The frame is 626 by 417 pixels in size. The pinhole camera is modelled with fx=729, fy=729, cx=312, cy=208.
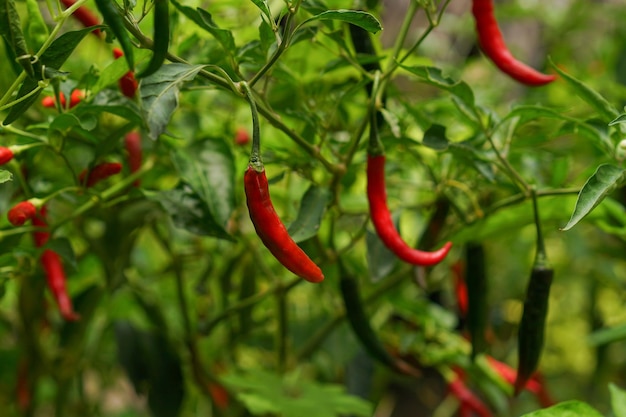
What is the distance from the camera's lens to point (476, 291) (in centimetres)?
91

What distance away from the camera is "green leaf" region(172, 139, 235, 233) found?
2.37ft

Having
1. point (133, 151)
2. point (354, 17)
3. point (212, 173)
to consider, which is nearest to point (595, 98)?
point (354, 17)

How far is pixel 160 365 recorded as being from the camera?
109 cm

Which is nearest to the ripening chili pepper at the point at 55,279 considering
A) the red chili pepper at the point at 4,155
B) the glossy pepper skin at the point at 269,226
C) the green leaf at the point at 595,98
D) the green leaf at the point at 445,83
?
the red chili pepper at the point at 4,155

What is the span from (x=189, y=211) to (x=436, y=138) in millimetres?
257

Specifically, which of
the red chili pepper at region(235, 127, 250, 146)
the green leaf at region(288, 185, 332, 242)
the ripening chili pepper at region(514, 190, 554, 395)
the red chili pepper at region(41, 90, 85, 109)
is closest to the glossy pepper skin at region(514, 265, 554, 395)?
the ripening chili pepper at region(514, 190, 554, 395)

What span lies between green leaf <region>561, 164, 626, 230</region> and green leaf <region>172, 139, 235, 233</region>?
0.33m

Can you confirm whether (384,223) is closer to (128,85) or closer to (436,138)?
(436,138)

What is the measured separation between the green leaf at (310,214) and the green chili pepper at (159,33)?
0.26m

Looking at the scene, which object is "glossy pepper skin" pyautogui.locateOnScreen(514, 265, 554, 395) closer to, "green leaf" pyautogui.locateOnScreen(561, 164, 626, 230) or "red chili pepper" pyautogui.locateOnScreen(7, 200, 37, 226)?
"green leaf" pyautogui.locateOnScreen(561, 164, 626, 230)

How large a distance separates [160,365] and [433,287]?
473mm

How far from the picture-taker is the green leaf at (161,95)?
504 millimetres

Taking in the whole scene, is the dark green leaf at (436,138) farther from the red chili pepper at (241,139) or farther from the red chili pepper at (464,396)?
the red chili pepper at (464,396)

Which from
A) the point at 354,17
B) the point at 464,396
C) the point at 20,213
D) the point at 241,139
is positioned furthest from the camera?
the point at 464,396
